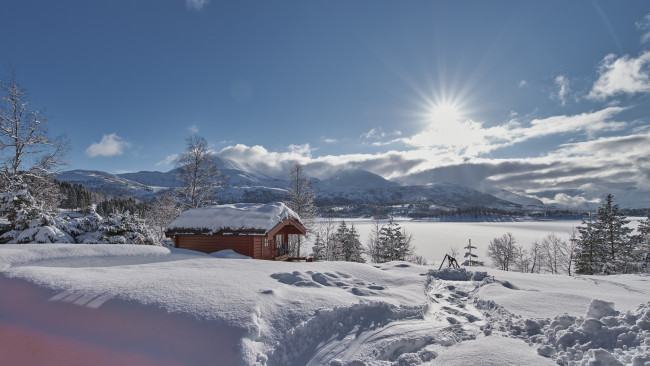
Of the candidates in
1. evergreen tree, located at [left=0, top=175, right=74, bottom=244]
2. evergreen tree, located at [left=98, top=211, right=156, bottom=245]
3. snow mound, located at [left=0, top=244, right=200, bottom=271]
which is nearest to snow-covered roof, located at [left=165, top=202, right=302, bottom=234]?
evergreen tree, located at [left=98, top=211, right=156, bottom=245]

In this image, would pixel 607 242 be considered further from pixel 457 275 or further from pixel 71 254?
pixel 71 254

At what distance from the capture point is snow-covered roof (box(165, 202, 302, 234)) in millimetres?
13977

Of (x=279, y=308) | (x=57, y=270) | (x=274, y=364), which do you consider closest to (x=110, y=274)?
(x=57, y=270)

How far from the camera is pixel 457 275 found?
11.6 meters

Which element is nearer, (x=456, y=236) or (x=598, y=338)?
(x=598, y=338)

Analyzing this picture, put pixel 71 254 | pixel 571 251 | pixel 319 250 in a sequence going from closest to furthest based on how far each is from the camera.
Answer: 1. pixel 71 254
2. pixel 571 251
3. pixel 319 250

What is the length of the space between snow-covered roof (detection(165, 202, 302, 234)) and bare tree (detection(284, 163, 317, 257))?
10.7 m

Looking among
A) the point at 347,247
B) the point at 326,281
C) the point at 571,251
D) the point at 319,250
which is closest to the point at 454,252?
the point at 571,251

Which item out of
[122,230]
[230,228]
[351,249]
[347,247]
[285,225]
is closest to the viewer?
[230,228]

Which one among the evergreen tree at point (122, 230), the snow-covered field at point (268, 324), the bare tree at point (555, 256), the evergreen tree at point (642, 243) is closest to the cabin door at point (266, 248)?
the evergreen tree at point (122, 230)

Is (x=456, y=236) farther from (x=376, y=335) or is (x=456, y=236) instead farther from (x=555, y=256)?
(x=376, y=335)

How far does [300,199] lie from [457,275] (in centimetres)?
1717

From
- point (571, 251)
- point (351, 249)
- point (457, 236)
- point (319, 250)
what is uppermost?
point (571, 251)

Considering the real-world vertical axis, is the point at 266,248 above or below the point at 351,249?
above
